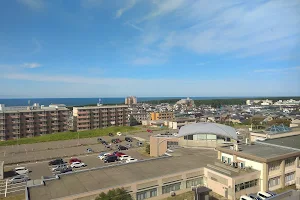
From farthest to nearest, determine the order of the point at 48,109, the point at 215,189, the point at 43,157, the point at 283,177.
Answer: the point at 48,109 → the point at 43,157 → the point at 283,177 → the point at 215,189

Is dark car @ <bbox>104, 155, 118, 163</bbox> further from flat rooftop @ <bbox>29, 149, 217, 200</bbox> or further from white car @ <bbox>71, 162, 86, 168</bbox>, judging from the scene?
flat rooftop @ <bbox>29, 149, 217, 200</bbox>

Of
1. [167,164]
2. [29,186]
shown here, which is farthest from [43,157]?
[167,164]

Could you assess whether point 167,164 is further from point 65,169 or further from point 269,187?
point 65,169

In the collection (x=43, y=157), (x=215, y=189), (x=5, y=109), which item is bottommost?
(x=43, y=157)

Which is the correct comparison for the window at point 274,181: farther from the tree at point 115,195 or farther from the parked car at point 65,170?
the parked car at point 65,170

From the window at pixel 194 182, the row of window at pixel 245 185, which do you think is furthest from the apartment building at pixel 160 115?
the row of window at pixel 245 185

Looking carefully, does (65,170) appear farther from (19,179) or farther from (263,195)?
(263,195)

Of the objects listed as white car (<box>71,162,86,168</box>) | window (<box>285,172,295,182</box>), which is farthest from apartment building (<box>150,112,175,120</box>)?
window (<box>285,172,295,182</box>)
